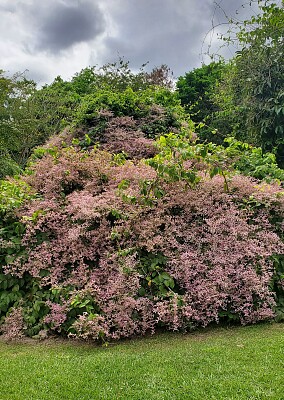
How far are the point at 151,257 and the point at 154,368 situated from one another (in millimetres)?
1295

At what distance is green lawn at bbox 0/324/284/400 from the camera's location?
2.46 meters

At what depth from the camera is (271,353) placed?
2.96 metres

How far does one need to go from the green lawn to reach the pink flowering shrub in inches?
8.4

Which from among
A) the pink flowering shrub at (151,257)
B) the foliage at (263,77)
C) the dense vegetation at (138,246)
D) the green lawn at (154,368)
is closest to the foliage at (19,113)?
the foliage at (263,77)

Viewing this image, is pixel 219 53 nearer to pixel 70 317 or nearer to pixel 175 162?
pixel 175 162

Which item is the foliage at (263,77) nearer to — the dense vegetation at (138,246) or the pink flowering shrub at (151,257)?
the dense vegetation at (138,246)

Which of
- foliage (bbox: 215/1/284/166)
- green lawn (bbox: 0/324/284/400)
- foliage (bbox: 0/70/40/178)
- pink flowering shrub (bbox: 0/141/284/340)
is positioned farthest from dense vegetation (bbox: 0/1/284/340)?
foliage (bbox: 0/70/40/178)

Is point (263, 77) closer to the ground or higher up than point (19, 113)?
closer to the ground

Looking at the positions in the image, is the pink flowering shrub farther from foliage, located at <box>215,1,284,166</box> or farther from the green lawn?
foliage, located at <box>215,1,284,166</box>

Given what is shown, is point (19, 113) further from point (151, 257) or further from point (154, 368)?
point (154, 368)

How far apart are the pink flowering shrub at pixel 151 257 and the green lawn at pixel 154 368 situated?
21 centimetres

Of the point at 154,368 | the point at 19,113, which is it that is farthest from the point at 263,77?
the point at 19,113

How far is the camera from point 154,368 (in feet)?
9.21

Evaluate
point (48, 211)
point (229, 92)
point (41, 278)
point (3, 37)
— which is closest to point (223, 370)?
point (41, 278)
